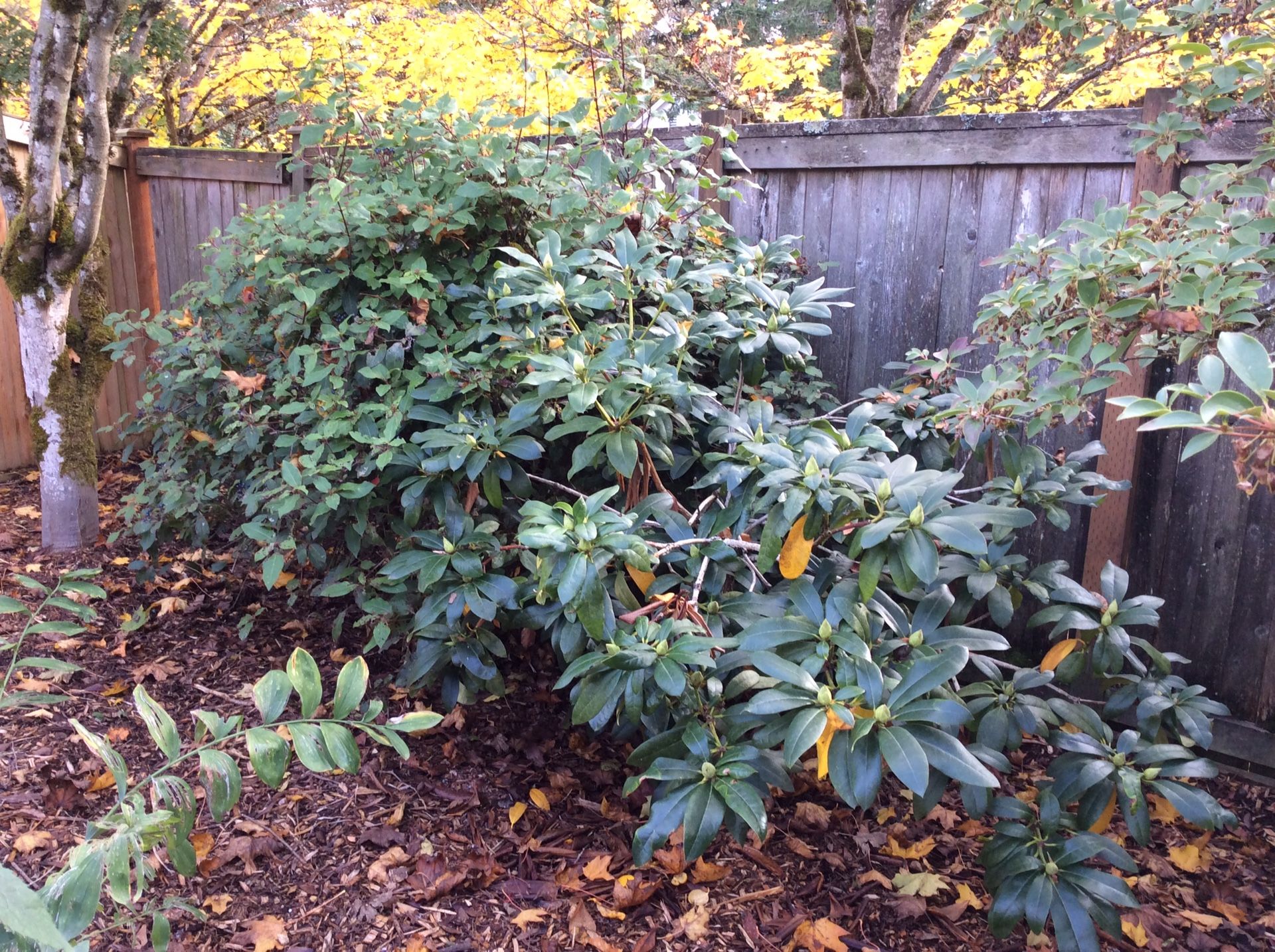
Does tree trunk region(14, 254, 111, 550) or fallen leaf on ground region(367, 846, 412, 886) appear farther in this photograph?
tree trunk region(14, 254, 111, 550)

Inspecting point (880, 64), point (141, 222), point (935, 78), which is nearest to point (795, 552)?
point (880, 64)

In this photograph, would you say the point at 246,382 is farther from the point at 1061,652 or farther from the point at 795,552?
the point at 1061,652

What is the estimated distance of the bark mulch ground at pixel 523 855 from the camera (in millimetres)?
2168

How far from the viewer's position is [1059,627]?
2.17 meters

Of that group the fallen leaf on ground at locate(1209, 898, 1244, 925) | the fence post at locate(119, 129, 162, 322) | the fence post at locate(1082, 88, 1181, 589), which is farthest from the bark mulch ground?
the fence post at locate(119, 129, 162, 322)

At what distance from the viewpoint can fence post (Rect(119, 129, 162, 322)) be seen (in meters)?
5.68

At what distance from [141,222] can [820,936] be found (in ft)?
18.8

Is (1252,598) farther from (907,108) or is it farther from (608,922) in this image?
(907,108)

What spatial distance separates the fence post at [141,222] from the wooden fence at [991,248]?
4.03 metres

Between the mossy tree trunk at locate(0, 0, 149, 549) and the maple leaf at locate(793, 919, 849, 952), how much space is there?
139 inches

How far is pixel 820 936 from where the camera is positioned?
2162 millimetres

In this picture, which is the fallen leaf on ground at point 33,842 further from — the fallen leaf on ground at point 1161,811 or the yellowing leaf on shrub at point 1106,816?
the fallen leaf on ground at point 1161,811

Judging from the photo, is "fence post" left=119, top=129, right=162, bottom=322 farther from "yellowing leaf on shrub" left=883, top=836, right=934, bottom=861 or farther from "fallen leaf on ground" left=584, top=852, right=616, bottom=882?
"yellowing leaf on shrub" left=883, top=836, right=934, bottom=861

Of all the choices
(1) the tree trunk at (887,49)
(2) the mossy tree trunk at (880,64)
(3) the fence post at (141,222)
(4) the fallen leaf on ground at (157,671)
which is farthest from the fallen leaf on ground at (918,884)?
(3) the fence post at (141,222)
